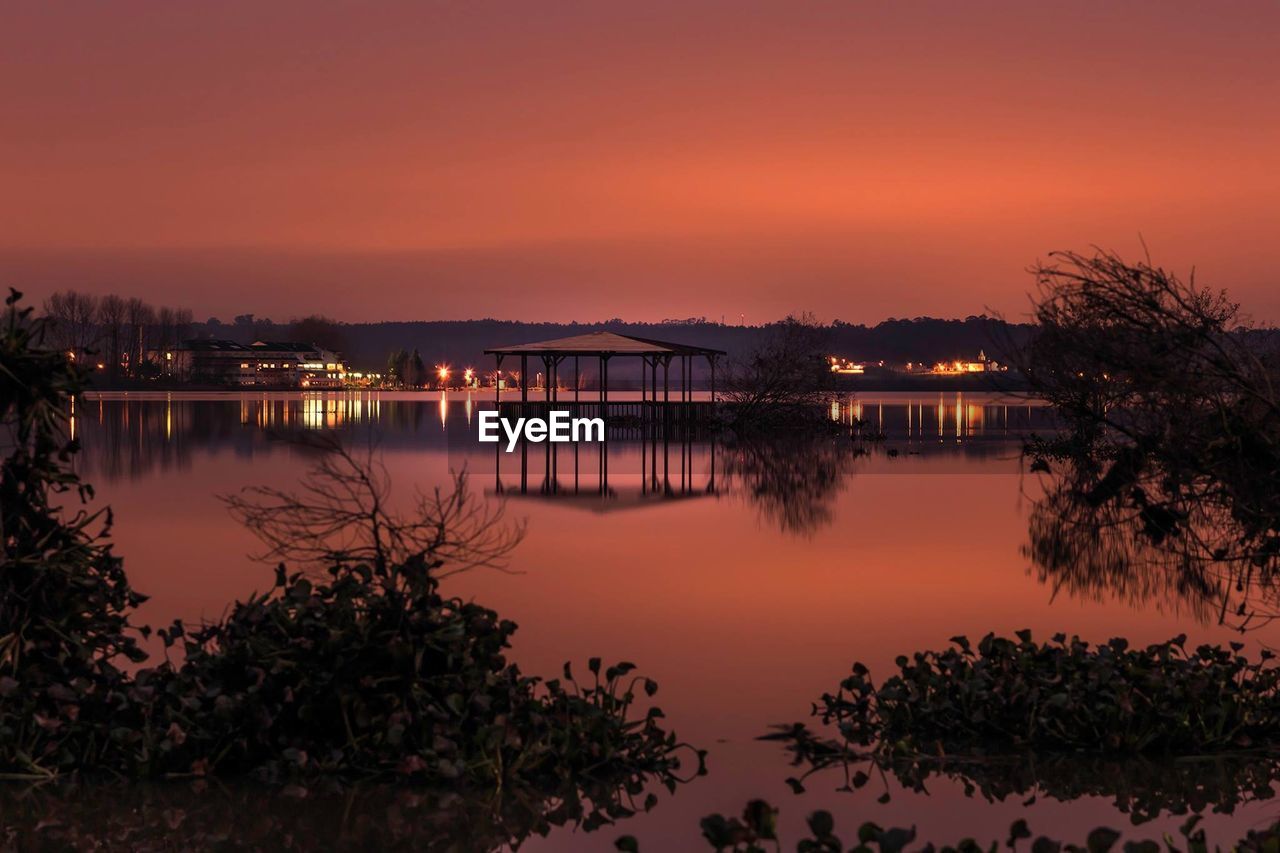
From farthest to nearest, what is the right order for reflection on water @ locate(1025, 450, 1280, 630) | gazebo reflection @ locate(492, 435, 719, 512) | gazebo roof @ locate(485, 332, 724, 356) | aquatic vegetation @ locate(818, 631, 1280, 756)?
gazebo roof @ locate(485, 332, 724, 356)
gazebo reflection @ locate(492, 435, 719, 512)
reflection on water @ locate(1025, 450, 1280, 630)
aquatic vegetation @ locate(818, 631, 1280, 756)

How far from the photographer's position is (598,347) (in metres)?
52.8

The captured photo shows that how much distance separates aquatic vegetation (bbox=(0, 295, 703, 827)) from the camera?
8.46 m

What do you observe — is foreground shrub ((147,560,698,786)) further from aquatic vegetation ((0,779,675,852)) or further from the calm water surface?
the calm water surface

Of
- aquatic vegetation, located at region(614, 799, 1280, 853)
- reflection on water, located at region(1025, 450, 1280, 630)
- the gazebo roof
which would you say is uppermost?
the gazebo roof

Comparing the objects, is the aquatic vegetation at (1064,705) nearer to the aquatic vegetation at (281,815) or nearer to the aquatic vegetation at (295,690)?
the aquatic vegetation at (295,690)

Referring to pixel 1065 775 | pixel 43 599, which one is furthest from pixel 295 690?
pixel 1065 775

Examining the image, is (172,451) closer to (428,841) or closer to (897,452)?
(897,452)

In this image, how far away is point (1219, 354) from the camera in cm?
855

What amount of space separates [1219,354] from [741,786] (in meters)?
3.45

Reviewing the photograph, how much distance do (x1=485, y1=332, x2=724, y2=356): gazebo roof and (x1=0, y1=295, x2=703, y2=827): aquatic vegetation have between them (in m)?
42.9

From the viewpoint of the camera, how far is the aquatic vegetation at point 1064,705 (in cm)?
909

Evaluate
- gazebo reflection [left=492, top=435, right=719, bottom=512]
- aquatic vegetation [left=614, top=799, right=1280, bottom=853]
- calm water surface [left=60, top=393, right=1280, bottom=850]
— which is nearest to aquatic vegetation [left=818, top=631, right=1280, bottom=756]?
calm water surface [left=60, top=393, right=1280, bottom=850]

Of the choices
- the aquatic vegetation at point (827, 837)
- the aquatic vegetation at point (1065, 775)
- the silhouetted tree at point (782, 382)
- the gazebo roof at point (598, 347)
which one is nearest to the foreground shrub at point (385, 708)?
the aquatic vegetation at point (1065, 775)

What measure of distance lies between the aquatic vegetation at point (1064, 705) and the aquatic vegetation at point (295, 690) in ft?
4.58
